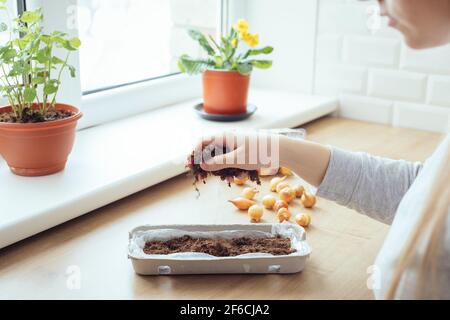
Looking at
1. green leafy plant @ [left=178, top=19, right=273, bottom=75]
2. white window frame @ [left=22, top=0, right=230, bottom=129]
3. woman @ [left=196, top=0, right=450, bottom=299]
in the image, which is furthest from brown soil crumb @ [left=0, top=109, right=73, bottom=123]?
woman @ [left=196, top=0, right=450, bottom=299]

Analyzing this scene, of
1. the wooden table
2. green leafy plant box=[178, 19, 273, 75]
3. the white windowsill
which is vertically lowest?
the wooden table

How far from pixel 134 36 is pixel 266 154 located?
0.84 m

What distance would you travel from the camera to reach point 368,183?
1021 millimetres

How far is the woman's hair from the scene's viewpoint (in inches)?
27.6

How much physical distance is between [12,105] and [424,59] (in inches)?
44.0

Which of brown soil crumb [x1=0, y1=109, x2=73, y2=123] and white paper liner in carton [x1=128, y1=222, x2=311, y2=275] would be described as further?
brown soil crumb [x1=0, y1=109, x2=73, y2=123]

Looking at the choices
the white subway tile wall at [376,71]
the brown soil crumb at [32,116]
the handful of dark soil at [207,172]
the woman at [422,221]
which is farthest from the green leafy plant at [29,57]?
the white subway tile wall at [376,71]

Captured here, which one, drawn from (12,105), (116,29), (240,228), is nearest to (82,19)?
(116,29)

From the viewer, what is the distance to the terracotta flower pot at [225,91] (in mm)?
1619

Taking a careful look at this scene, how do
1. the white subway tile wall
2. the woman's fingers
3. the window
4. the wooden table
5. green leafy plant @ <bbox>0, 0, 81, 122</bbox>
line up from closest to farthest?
the wooden table, the woman's fingers, green leafy plant @ <bbox>0, 0, 81, 122</bbox>, the window, the white subway tile wall

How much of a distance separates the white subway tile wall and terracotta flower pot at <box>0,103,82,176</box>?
3.10 ft

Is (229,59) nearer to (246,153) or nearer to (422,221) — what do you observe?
(246,153)

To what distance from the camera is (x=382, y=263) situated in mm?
753

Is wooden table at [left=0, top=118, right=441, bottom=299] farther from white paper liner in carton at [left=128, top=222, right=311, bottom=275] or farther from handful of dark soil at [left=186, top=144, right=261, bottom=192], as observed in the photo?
handful of dark soil at [left=186, top=144, right=261, bottom=192]
